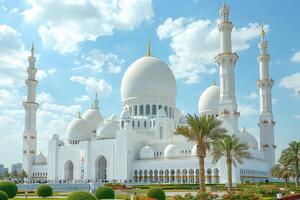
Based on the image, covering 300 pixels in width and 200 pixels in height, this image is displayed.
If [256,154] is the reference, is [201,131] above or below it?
above

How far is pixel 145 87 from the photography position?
219ft

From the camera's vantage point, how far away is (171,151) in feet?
187

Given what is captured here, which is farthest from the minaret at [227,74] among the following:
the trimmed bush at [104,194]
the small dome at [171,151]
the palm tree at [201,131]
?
the trimmed bush at [104,194]

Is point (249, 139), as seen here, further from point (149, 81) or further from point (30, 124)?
point (30, 124)

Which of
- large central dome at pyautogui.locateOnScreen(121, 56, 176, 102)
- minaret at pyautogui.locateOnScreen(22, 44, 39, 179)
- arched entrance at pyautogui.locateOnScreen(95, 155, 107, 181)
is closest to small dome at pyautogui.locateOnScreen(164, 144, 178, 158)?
large central dome at pyautogui.locateOnScreen(121, 56, 176, 102)

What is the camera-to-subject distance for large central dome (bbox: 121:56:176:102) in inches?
2628

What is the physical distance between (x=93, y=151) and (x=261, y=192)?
38.5 metres

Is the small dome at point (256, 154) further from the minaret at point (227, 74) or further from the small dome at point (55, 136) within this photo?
the small dome at point (55, 136)

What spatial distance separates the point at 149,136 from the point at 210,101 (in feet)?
39.2

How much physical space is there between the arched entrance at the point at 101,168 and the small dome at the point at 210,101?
17919mm

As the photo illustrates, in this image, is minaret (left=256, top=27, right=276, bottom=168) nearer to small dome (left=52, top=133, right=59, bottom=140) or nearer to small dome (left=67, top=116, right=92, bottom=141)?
small dome (left=67, top=116, right=92, bottom=141)

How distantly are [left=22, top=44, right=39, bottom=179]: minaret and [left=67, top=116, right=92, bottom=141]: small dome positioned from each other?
666 cm

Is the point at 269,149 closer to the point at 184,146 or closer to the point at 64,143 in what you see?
the point at 184,146

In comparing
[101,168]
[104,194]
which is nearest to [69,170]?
[101,168]
